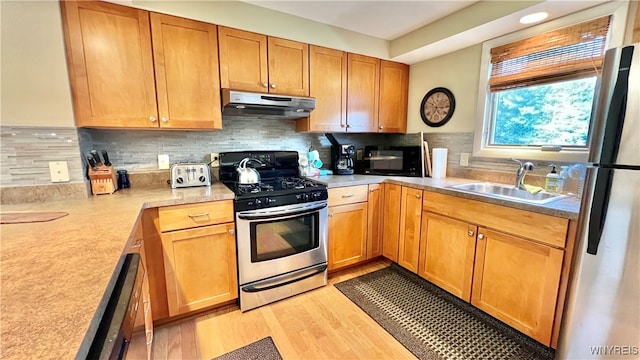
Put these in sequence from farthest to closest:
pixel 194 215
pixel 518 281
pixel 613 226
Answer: pixel 194 215 → pixel 518 281 → pixel 613 226

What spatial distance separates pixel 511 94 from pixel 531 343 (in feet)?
5.75

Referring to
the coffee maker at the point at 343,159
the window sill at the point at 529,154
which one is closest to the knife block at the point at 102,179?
the coffee maker at the point at 343,159

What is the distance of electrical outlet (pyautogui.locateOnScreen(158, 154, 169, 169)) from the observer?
2.09 m

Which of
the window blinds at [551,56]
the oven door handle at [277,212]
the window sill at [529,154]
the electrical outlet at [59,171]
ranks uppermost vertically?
the window blinds at [551,56]

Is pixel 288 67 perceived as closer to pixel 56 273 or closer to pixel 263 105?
pixel 263 105

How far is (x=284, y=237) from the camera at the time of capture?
2008mm

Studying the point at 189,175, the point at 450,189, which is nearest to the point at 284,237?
the point at 189,175

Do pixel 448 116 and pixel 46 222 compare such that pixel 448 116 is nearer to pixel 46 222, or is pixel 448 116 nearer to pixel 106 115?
pixel 106 115

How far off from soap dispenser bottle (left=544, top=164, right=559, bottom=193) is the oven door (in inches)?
60.7

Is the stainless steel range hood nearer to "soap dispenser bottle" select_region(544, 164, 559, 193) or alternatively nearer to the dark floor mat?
the dark floor mat

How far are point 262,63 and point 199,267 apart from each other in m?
1.54

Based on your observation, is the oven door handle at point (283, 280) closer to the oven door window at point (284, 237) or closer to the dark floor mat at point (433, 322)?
the oven door window at point (284, 237)

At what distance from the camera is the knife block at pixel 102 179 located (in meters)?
1.70

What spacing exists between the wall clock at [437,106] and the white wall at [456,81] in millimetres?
35
